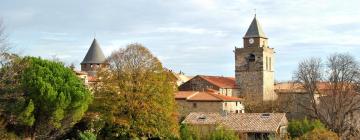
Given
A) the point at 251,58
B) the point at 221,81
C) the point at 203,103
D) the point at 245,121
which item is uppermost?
the point at 251,58

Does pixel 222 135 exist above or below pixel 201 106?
below

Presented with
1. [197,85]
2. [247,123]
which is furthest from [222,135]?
[197,85]

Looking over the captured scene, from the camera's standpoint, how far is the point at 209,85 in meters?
69.0

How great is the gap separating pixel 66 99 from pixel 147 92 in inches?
244

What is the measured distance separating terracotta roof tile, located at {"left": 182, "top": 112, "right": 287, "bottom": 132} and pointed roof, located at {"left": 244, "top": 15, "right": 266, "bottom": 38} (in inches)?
1102

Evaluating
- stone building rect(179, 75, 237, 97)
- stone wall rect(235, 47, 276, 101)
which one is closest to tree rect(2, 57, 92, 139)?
stone building rect(179, 75, 237, 97)

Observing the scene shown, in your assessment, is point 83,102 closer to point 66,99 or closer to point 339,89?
point 66,99

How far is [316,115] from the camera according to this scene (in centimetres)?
5459

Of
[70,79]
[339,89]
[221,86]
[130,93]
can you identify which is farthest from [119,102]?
[221,86]

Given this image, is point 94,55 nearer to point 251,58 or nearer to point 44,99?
point 251,58

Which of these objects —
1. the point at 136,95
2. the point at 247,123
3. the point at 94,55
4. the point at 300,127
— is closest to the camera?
the point at 136,95

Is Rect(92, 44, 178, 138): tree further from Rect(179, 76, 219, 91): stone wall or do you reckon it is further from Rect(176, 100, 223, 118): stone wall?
Rect(179, 76, 219, 91): stone wall

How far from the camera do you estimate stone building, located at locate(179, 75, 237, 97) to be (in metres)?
68.8

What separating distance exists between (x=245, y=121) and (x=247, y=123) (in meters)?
0.50
